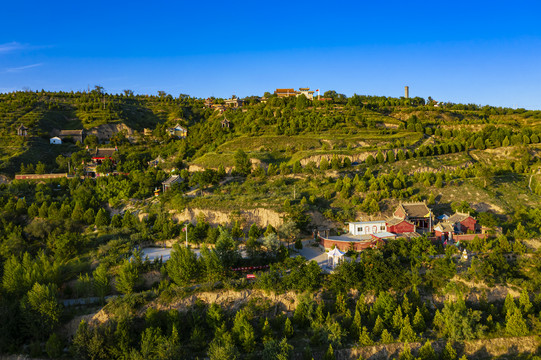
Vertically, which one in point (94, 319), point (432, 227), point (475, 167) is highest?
point (475, 167)

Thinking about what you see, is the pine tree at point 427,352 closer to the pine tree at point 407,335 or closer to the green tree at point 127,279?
the pine tree at point 407,335

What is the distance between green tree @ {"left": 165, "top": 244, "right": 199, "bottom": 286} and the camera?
70.4 feet

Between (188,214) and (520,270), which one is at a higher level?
(188,214)

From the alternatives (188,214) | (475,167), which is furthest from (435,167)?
(188,214)

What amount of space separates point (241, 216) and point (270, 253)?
21.8ft

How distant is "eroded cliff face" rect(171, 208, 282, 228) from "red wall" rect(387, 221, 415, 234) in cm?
849

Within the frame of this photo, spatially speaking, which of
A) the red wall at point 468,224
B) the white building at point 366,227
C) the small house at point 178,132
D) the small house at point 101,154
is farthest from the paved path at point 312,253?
the small house at point 178,132

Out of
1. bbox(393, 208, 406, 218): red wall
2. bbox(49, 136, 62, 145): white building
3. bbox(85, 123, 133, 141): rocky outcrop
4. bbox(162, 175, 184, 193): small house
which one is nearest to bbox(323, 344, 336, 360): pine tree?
bbox(393, 208, 406, 218): red wall

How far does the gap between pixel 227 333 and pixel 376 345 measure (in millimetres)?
7418

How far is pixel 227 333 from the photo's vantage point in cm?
1817

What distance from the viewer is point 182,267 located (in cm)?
2169

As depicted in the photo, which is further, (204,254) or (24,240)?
(24,240)

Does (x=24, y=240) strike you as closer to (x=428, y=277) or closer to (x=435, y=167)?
(x=428, y=277)

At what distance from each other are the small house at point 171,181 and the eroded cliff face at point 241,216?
7386 millimetres
